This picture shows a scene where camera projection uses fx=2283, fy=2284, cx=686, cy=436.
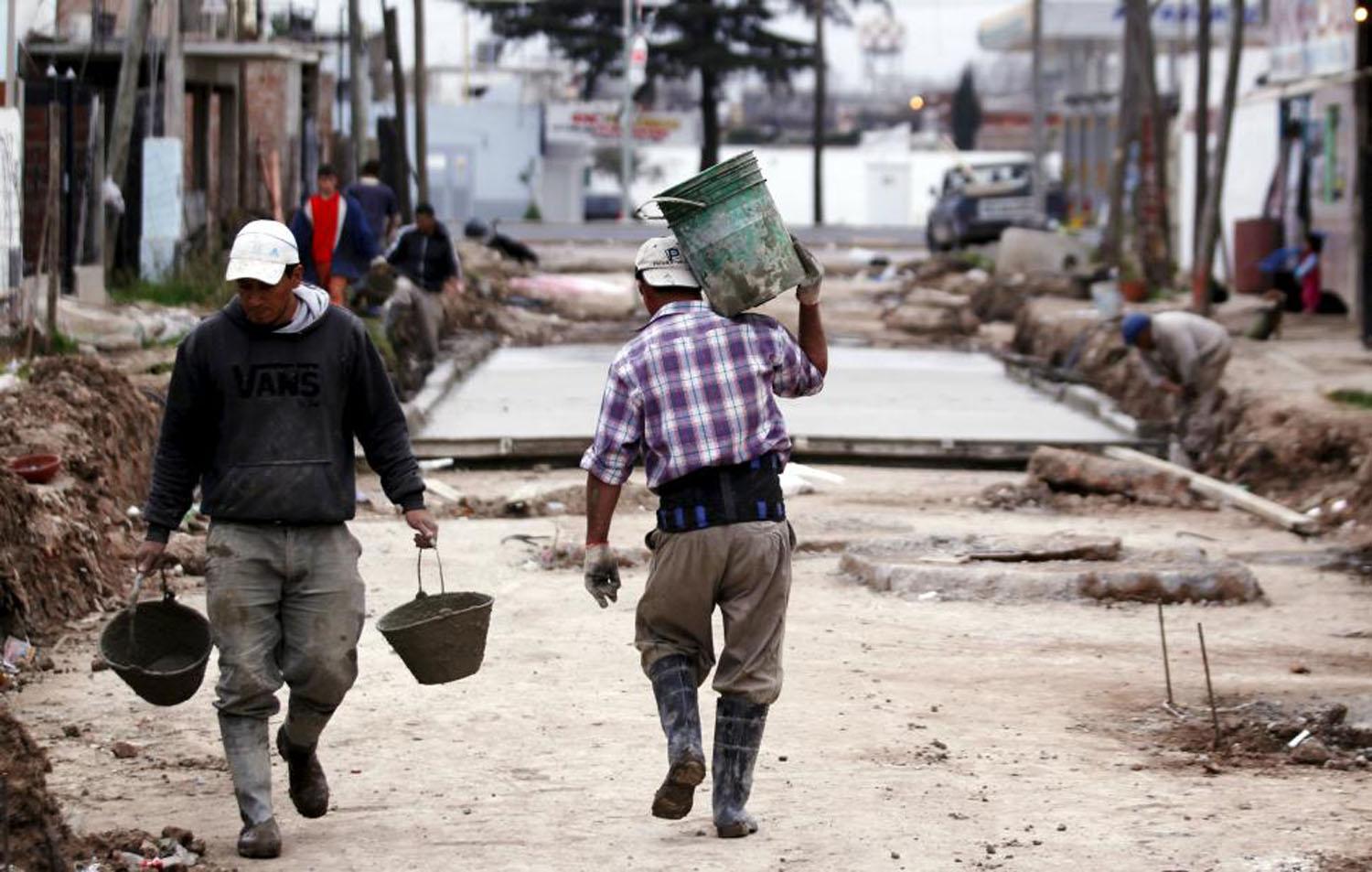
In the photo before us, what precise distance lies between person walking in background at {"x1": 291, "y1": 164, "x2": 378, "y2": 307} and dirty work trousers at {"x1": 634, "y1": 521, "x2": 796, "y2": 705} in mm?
11322

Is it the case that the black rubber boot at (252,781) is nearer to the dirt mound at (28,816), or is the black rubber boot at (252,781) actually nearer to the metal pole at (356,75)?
the dirt mound at (28,816)

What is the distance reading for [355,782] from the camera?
7379 mm

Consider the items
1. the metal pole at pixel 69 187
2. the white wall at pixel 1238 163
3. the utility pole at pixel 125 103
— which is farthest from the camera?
the white wall at pixel 1238 163

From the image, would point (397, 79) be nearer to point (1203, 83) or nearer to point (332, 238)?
point (1203, 83)

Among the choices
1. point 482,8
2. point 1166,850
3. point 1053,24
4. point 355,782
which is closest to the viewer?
point 1166,850

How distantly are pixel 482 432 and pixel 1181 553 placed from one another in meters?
6.64

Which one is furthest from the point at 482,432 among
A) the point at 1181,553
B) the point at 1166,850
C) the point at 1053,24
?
the point at 1053,24

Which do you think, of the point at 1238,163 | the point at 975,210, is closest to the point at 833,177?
the point at 975,210

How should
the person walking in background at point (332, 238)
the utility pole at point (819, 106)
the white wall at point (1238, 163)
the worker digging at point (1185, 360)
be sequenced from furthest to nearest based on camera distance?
the utility pole at point (819, 106), the white wall at point (1238, 163), the person walking in background at point (332, 238), the worker digging at point (1185, 360)

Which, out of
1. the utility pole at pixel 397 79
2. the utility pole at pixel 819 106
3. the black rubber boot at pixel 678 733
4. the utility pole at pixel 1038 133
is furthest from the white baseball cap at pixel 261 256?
the utility pole at pixel 819 106

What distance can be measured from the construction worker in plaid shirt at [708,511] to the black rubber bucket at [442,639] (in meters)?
0.46

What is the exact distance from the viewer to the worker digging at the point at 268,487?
6.48 metres

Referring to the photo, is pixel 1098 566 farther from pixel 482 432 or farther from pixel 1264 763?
pixel 482 432

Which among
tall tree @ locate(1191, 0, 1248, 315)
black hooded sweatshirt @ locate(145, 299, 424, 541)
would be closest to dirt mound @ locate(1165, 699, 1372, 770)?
black hooded sweatshirt @ locate(145, 299, 424, 541)
